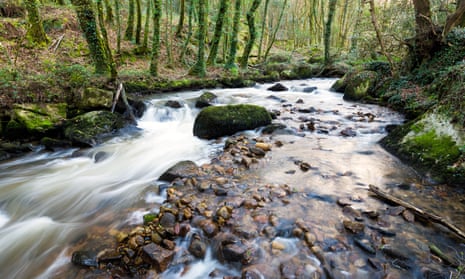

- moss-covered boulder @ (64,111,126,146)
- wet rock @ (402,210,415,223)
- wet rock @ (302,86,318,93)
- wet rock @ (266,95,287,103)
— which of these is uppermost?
wet rock @ (302,86,318,93)

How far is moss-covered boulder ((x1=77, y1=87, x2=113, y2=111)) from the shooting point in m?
7.25

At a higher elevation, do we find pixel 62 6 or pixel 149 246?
pixel 62 6

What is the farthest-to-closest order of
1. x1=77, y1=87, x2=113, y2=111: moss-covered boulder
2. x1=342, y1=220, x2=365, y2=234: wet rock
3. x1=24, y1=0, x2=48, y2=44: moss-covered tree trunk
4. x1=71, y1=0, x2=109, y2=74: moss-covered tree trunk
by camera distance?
x1=24, y1=0, x2=48, y2=44: moss-covered tree trunk < x1=71, y1=0, x2=109, y2=74: moss-covered tree trunk < x1=77, y1=87, x2=113, y2=111: moss-covered boulder < x1=342, y1=220, x2=365, y2=234: wet rock

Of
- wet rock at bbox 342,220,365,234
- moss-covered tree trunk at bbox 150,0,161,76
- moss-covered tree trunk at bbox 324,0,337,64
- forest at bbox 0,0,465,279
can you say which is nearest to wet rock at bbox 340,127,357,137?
forest at bbox 0,0,465,279

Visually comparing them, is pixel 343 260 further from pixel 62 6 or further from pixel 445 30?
pixel 62 6

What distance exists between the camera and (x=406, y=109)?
8.00m

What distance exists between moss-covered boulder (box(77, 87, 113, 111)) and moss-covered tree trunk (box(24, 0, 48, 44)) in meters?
6.47

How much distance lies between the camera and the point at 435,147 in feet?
14.9

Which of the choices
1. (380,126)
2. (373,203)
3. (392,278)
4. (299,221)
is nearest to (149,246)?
(299,221)

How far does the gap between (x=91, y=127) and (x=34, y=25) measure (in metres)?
8.51

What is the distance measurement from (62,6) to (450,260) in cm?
2101

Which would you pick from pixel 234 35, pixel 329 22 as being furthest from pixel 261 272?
pixel 329 22

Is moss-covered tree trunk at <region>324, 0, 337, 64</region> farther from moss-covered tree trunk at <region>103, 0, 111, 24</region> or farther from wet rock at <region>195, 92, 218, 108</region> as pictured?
moss-covered tree trunk at <region>103, 0, 111, 24</region>

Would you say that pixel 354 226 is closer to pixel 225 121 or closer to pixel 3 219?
pixel 225 121
